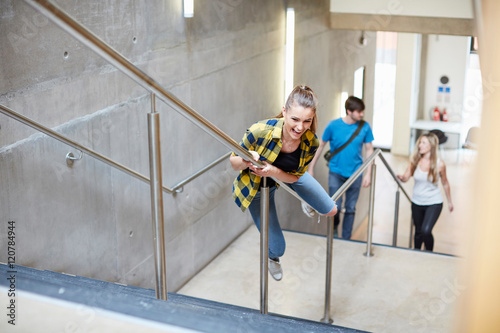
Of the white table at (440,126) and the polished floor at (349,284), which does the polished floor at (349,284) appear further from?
the white table at (440,126)

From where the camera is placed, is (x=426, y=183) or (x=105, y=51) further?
(x=426, y=183)

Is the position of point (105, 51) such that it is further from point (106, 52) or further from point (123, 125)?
point (123, 125)

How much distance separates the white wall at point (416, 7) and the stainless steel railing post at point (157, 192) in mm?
5360

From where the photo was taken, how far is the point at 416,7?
682cm

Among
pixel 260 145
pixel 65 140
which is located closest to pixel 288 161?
pixel 260 145

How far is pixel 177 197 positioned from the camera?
4500mm

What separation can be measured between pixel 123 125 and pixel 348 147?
2.72 metres

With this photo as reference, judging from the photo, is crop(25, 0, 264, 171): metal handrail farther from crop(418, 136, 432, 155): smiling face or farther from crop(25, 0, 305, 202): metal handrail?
crop(418, 136, 432, 155): smiling face

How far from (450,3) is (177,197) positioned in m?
4.02

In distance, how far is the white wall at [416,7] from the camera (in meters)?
6.63

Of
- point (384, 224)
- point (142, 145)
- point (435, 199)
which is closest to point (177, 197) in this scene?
point (142, 145)

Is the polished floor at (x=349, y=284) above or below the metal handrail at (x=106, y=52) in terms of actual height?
below

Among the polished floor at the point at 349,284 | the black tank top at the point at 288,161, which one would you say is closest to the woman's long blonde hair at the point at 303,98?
the black tank top at the point at 288,161

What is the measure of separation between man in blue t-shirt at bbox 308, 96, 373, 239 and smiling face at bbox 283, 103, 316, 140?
2922mm
